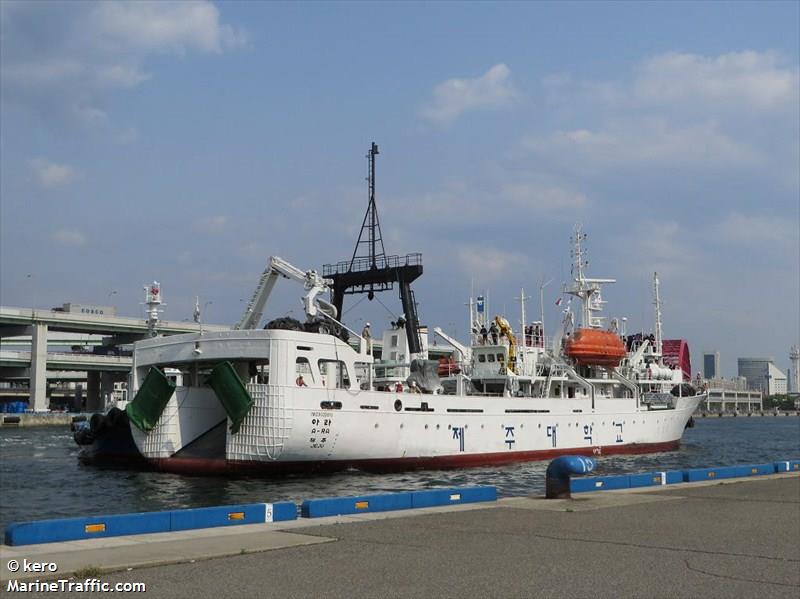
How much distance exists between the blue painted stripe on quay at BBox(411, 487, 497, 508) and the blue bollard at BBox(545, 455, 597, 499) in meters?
1.58

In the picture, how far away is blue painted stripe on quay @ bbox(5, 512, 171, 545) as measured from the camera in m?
12.8

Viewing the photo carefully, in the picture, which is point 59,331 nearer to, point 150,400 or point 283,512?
point 150,400

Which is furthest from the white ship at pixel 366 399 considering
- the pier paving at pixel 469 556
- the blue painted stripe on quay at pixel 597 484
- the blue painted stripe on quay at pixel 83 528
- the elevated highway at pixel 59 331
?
the elevated highway at pixel 59 331

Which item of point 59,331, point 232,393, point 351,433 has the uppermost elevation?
point 59,331

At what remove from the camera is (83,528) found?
1366cm

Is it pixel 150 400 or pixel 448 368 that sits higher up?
pixel 448 368

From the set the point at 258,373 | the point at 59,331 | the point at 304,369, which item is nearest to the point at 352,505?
the point at 304,369

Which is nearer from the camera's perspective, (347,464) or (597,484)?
(597,484)

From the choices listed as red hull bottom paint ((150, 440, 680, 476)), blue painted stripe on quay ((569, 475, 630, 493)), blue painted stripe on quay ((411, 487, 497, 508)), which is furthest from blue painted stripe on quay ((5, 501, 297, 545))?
red hull bottom paint ((150, 440, 680, 476))

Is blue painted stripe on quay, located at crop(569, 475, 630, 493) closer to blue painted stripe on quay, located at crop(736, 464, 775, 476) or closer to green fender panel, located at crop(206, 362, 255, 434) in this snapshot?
blue painted stripe on quay, located at crop(736, 464, 775, 476)

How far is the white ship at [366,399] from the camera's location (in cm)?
3259

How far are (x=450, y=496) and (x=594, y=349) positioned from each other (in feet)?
104

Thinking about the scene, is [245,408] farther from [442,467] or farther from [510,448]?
[510,448]

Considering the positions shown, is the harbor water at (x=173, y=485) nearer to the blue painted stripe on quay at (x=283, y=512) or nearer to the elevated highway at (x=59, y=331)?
the blue painted stripe on quay at (x=283, y=512)
